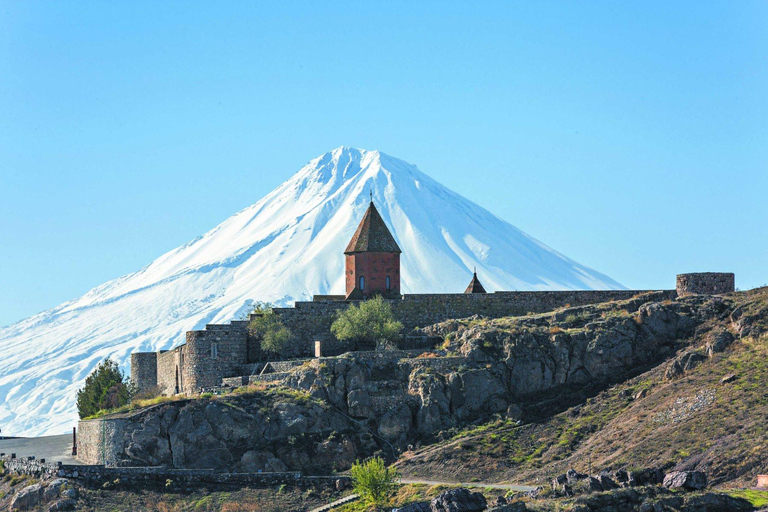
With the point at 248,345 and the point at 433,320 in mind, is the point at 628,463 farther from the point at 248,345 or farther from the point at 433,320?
the point at 248,345

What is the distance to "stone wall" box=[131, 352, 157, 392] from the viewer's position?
3349 inches

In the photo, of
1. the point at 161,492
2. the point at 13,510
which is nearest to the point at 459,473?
the point at 161,492

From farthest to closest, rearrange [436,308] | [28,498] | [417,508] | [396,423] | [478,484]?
[436,308]
[396,423]
[28,498]
[478,484]
[417,508]

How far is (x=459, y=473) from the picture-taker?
59.7m

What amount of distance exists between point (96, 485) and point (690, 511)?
96.8 feet

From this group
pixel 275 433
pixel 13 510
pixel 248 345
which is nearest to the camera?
pixel 13 510

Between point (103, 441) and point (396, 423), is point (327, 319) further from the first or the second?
point (103, 441)

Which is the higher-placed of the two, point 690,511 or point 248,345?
point 248,345

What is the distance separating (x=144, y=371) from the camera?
281ft

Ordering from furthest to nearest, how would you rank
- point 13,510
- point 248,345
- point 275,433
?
point 248,345 → point 275,433 → point 13,510

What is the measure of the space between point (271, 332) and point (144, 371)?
17622 millimetres

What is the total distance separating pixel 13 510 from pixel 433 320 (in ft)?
87.2

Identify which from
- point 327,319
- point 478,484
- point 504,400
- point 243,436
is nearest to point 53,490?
point 243,436

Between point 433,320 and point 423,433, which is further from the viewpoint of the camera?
point 433,320
